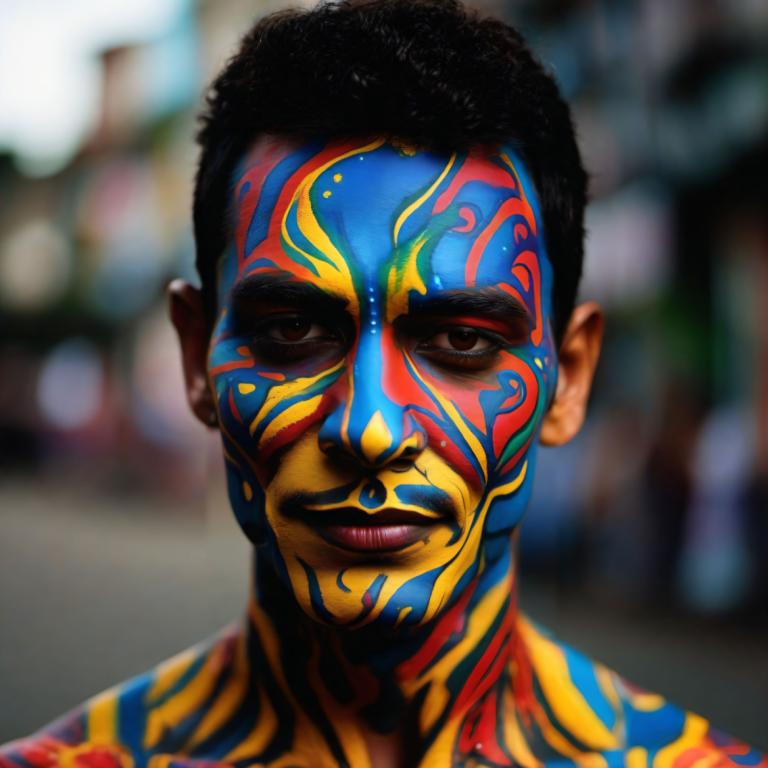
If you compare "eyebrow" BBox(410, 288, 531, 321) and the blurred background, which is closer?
"eyebrow" BBox(410, 288, 531, 321)

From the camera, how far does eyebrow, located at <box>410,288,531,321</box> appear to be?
2014 mm

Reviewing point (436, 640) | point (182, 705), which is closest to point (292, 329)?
point (436, 640)

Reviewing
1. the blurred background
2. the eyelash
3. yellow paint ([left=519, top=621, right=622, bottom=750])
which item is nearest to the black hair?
the eyelash

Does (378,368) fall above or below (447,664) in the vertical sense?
above

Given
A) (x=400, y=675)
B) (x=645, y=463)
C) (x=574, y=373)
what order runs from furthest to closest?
(x=645, y=463)
(x=574, y=373)
(x=400, y=675)

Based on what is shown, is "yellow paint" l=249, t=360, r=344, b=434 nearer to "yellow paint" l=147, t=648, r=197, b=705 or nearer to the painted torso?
the painted torso

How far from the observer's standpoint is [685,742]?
239cm

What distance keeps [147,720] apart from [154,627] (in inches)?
299

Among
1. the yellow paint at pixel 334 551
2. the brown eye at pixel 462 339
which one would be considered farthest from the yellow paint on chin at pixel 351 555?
the brown eye at pixel 462 339

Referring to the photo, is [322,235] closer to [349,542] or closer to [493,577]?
[349,542]

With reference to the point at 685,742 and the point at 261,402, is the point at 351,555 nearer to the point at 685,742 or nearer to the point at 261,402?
the point at 261,402

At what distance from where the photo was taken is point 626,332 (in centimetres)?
1095

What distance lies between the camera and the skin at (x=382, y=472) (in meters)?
1.96

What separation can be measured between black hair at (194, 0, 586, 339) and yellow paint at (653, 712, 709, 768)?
984 millimetres
